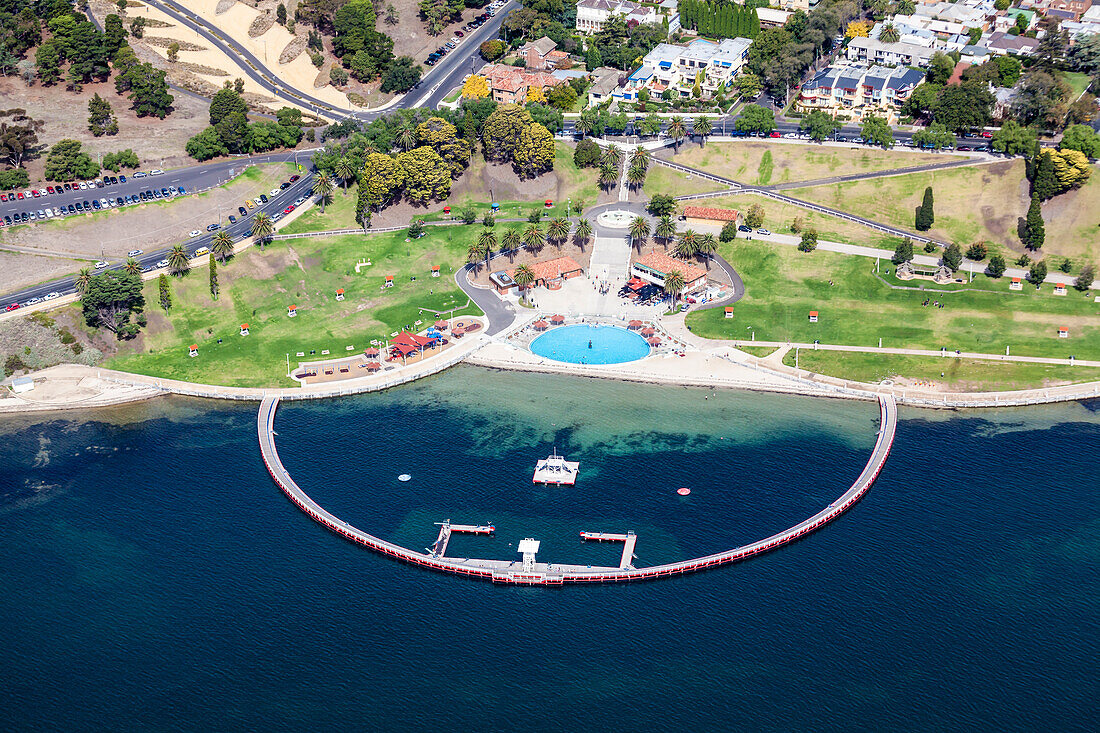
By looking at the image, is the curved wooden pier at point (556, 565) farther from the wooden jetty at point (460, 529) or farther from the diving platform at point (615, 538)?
the diving platform at point (615, 538)

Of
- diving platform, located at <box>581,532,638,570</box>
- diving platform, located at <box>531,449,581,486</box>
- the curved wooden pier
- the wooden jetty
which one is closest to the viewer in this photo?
the curved wooden pier

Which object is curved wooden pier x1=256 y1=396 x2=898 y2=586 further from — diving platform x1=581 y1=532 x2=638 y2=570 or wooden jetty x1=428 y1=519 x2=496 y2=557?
diving platform x1=581 y1=532 x2=638 y2=570

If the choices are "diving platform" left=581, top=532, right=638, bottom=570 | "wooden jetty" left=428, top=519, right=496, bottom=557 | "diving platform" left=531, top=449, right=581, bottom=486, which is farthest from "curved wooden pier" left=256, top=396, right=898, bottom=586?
"diving platform" left=531, top=449, right=581, bottom=486

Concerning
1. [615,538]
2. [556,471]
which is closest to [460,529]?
[556,471]

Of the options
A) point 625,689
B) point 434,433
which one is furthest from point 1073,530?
point 434,433

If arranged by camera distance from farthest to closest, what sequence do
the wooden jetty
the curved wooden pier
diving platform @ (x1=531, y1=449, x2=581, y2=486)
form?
diving platform @ (x1=531, y1=449, x2=581, y2=486), the wooden jetty, the curved wooden pier

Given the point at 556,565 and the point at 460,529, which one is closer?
the point at 556,565

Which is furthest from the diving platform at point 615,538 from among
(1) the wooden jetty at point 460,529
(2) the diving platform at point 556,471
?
(1) the wooden jetty at point 460,529

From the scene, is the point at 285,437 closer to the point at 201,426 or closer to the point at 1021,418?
the point at 201,426

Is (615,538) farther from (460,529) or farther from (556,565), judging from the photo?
(460,529)
